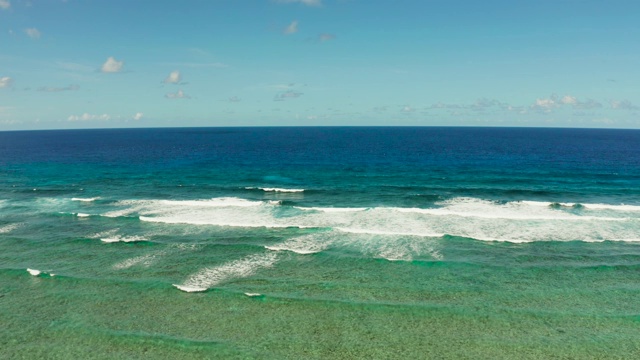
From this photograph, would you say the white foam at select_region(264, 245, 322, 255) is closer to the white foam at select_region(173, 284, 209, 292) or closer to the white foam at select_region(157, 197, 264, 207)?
the white foam at select_region(173, 284, 209, 292)

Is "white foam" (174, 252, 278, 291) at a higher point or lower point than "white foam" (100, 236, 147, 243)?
lower

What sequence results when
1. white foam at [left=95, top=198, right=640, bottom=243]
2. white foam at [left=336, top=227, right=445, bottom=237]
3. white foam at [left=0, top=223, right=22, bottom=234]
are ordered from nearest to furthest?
1. white foam at [left=336, top=227, right=445, bottom=237]
2. white foam at [left=95, top=198, right=640, bottom=243]
3. white foam at [left=0, top=223, right=22, bottom=234]

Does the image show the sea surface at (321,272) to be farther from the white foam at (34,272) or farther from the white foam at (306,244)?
the white foam at (34,272)

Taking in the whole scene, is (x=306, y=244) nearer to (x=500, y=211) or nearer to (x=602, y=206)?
(x=500, y=211)

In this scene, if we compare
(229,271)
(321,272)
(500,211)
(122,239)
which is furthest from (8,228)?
(500,211)

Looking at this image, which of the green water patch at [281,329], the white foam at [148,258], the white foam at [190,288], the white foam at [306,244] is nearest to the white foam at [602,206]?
the green water patch at [281,329]

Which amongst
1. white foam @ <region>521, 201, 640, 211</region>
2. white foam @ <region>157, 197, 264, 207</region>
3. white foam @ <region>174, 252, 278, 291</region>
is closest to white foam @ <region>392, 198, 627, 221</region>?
white foam @ <region>521, 201, 640, 211</region>

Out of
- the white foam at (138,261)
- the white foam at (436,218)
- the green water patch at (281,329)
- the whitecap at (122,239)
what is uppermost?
the white foam at (436,218)
